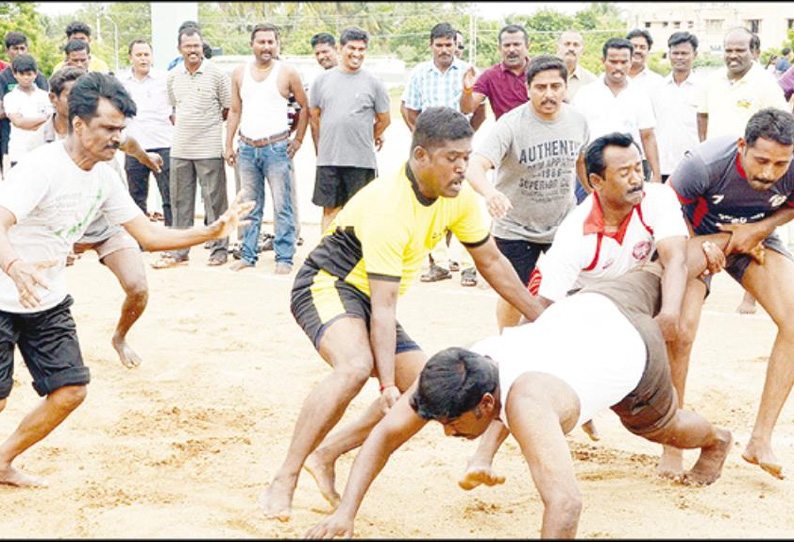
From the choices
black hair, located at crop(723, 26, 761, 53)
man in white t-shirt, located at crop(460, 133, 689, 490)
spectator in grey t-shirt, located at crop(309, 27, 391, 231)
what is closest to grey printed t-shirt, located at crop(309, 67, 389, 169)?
spectator in grey t-shirt, located at crop(309, 27, 391, 231)

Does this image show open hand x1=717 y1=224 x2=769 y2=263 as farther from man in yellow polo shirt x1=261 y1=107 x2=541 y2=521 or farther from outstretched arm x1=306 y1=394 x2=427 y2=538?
outstretched arm x1=306 y1=394 x2=427 y2=538

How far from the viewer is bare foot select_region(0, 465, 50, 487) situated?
17.4 feet

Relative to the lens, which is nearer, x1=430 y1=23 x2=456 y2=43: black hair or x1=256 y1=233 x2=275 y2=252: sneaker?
x1=430 y1=23 x2=456 y2=43: black hair

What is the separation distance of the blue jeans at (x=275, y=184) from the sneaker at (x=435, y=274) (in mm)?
1330

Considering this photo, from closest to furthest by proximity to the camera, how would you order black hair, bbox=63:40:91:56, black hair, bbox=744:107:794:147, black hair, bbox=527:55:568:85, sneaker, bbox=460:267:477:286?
1. black hair, bbox=744:107:794:147
2. black hair, bbox=527:55:568:85
3. sneaker, bbox=460:267:477:286
4. black hair, bbox=63:40:91:56

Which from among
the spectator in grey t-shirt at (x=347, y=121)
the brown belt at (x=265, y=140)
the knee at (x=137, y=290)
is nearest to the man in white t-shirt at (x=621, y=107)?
the spectator in grey t-shirt at (x=347, y=121)

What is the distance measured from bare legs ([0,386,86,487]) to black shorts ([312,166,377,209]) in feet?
18.2

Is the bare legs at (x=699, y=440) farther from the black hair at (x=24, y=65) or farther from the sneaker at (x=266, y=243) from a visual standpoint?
the black hair at (x=24, y=65)

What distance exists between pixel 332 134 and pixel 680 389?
18.2 feet

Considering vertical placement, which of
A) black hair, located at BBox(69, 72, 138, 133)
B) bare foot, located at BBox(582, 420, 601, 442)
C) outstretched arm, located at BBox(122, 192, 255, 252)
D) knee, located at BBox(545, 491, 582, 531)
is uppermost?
black hair, located at BBox(69, 72, 138, 133)

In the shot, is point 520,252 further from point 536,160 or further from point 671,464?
point 671,464

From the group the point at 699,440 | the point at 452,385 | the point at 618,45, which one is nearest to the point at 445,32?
the point at 618,45

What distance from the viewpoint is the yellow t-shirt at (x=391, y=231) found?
480 cm

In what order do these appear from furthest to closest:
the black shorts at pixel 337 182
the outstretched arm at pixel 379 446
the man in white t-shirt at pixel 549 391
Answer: the black shorts at pixel 337 182
the outstretched arm at pixel 379 446
the man in white t-shirt at pixel 549 391
